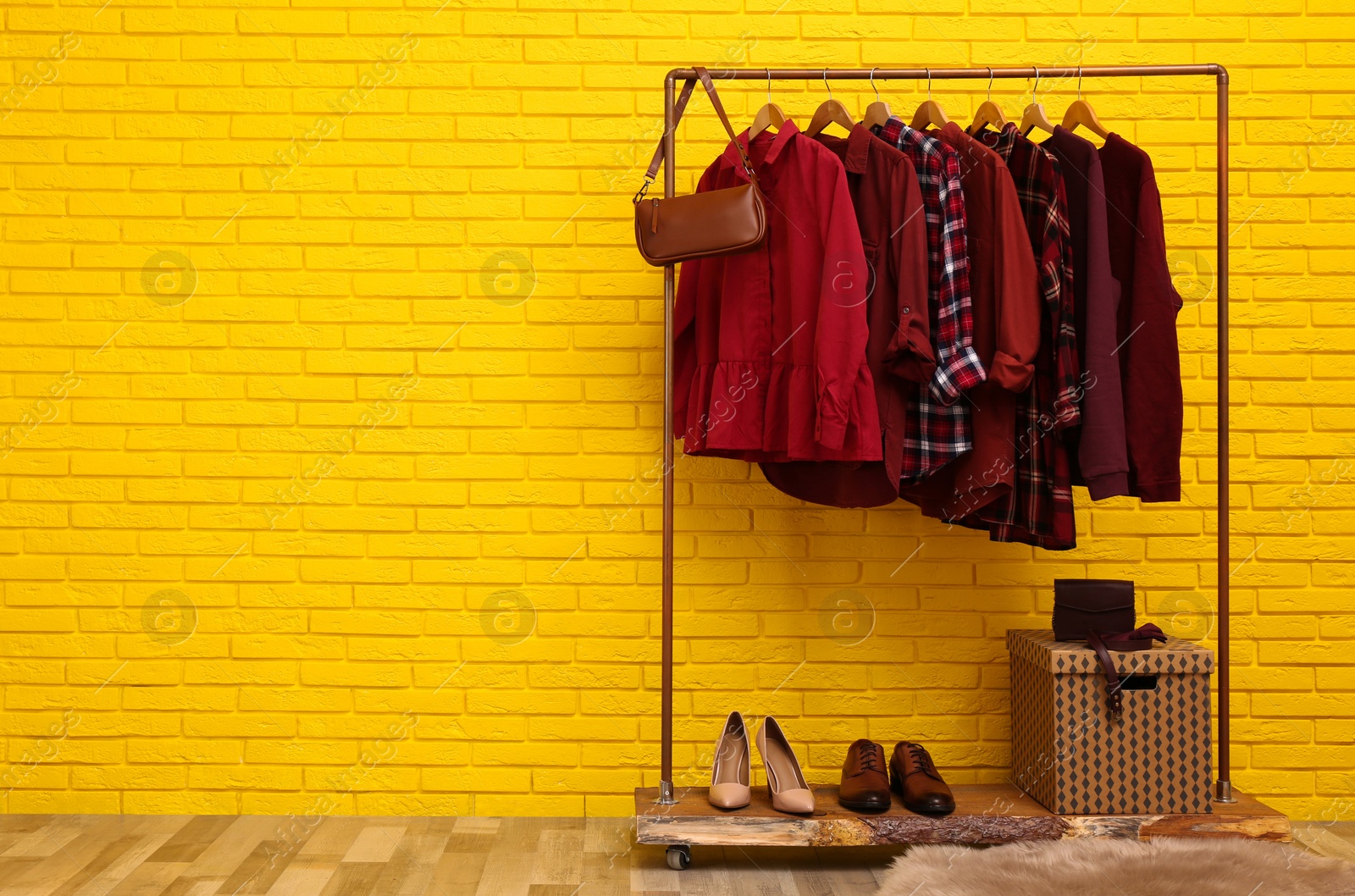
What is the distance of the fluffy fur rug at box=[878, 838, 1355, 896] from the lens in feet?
6.56

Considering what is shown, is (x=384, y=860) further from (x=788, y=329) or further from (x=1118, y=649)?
(x=1118, y=649)

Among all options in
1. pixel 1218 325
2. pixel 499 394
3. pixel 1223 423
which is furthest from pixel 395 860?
pixel 1218 325

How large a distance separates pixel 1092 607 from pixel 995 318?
71 cm

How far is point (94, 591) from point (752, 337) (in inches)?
72.9

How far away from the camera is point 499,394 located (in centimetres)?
273

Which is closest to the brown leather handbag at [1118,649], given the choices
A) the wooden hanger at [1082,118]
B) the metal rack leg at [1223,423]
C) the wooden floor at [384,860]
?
the metal rack leg at [1223,423]

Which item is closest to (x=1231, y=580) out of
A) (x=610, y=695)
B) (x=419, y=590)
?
(x=610, y=695)

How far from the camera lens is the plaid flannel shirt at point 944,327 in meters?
2.24

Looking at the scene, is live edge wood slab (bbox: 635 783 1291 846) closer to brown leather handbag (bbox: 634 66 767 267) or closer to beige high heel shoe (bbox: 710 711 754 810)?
beige high heel shoe (bbox: 710 711 754 810)

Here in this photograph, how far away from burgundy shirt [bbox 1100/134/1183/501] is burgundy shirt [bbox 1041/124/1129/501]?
0.04 meters

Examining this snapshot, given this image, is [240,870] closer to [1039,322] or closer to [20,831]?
[20,831]

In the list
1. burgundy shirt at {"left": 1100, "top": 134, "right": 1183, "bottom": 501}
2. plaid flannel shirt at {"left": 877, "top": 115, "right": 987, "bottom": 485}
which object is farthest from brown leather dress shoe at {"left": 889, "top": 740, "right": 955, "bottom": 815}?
burgundy shirt at {"left": 1100, "top": 134, "right": 1183, "bottom": 501}

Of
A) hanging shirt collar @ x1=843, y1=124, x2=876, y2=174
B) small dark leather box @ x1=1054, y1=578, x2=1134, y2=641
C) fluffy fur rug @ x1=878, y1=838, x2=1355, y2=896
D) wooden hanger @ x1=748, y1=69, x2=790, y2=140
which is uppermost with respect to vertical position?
wooden hanger @ x1=748, y1=69, x2=790, y2=140

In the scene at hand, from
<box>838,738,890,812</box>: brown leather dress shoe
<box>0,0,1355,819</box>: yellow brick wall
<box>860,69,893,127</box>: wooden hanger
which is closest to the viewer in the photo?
<box>838,738,890,812</box>: brown leather dress shoe
